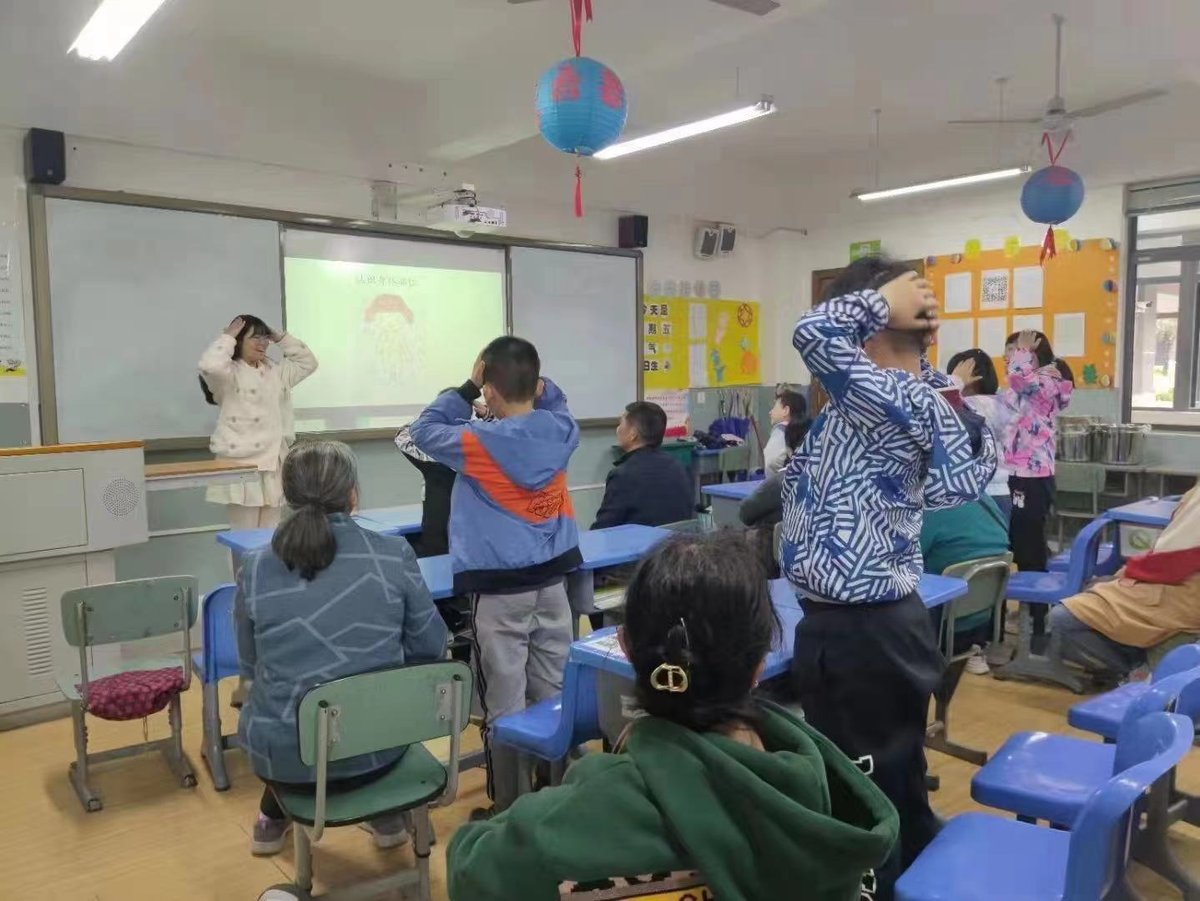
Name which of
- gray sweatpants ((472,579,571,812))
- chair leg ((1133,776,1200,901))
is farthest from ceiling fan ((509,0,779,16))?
chair leg ((1133,776,1200,901))

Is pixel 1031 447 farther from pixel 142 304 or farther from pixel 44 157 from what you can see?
pixel 44 157

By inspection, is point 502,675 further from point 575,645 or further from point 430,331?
point 430,331

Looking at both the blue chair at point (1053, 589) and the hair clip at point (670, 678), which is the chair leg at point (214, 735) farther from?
the blue chair at point (1053, 589)

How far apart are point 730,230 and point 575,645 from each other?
20.1 feet

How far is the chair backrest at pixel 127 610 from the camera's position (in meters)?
2.72

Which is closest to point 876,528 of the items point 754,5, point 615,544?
point 615,544

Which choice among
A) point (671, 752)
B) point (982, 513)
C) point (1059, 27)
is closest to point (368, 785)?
point (671, 752)

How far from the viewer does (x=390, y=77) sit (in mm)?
5383

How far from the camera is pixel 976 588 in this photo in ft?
9.62

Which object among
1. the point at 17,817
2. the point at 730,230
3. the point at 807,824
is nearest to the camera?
the point at 807,824

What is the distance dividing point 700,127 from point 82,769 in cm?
408

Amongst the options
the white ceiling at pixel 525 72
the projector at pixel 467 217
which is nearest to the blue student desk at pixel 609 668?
the white ceiling at pixel 525 72

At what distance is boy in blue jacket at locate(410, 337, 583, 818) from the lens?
8.06 feet

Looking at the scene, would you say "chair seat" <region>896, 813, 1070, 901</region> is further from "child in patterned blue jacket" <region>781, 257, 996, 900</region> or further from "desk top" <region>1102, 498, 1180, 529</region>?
"desk top" <region>1102, 498, 1180, 529</region>
